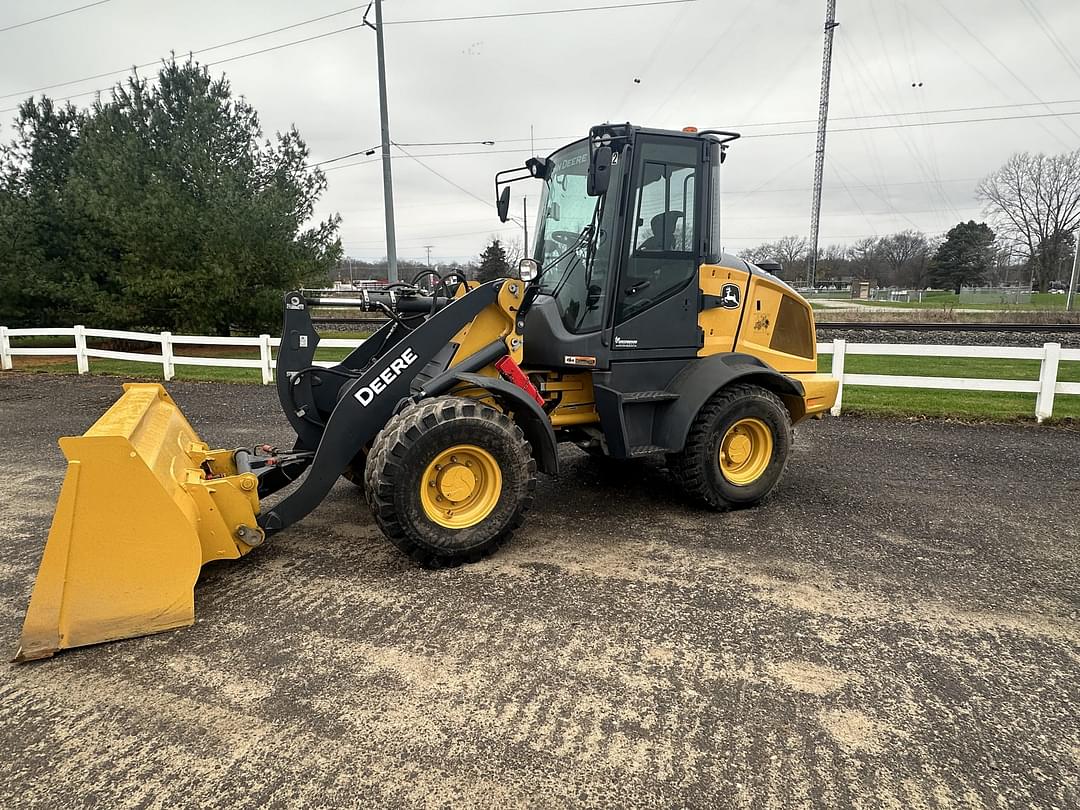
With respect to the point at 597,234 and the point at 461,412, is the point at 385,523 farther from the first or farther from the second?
the point at 597,234

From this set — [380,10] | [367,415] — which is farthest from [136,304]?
[367,415]

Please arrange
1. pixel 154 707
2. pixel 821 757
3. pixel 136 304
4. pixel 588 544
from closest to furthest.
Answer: pixel 821 757, pixel 154 707, pixel 588 544, pixel 136 304

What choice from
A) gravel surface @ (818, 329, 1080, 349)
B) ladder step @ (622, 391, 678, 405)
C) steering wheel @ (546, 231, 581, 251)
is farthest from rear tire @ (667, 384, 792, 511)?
gravel surface @ (818, 329, 1080, 349)

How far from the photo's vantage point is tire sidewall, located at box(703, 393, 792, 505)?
4727 millimetres

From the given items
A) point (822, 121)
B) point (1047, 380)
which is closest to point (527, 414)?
point (1047, 380)

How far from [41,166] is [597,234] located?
17.8m

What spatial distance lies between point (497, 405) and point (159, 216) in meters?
12.7

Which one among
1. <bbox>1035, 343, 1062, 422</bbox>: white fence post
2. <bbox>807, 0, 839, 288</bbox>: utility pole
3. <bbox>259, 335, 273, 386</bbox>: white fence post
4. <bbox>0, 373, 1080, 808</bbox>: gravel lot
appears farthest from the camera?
<bbox>807, 0, 839, 288</bbox>: utility pole

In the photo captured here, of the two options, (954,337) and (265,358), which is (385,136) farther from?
(954,337)

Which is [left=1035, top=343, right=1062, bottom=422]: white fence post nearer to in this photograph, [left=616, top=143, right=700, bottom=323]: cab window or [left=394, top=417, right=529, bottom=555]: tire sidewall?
[left=616, top=143, right=700, bottom=323]: cab window

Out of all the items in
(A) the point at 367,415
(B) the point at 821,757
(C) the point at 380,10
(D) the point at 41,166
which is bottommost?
(B) the point at 821,757

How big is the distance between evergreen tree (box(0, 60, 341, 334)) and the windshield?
11.2 meters

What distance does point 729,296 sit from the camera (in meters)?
4.90

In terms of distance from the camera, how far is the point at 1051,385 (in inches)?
305
